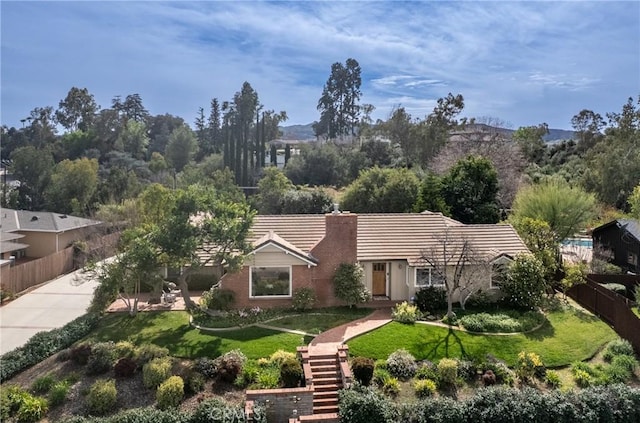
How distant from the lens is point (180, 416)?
48.8 feet

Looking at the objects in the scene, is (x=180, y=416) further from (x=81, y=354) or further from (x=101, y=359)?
(x=81, y=354)

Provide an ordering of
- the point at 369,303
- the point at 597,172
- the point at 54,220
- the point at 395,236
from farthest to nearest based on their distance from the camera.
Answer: the point at 597,172 → the point at 54,220 → the point at 395,236 → the point at 369,303

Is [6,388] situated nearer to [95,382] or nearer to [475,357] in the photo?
[95,382]

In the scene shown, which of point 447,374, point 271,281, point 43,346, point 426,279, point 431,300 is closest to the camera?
point 447,374

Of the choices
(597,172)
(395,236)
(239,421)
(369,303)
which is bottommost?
(239,421)

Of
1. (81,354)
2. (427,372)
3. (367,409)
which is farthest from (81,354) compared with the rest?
(427,372)

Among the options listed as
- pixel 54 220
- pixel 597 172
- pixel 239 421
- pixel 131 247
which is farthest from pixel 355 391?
pixel 597 172

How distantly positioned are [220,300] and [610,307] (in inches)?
690

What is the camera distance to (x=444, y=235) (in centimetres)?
2484

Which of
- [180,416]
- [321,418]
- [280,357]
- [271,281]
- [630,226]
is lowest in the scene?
[321,418]

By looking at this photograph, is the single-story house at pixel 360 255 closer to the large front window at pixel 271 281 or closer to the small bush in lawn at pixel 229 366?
the large front window at pixel 271 281

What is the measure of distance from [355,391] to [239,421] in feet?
12.6

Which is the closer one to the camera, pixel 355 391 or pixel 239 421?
pixel 239 421

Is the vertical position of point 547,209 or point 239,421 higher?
point 547,209
